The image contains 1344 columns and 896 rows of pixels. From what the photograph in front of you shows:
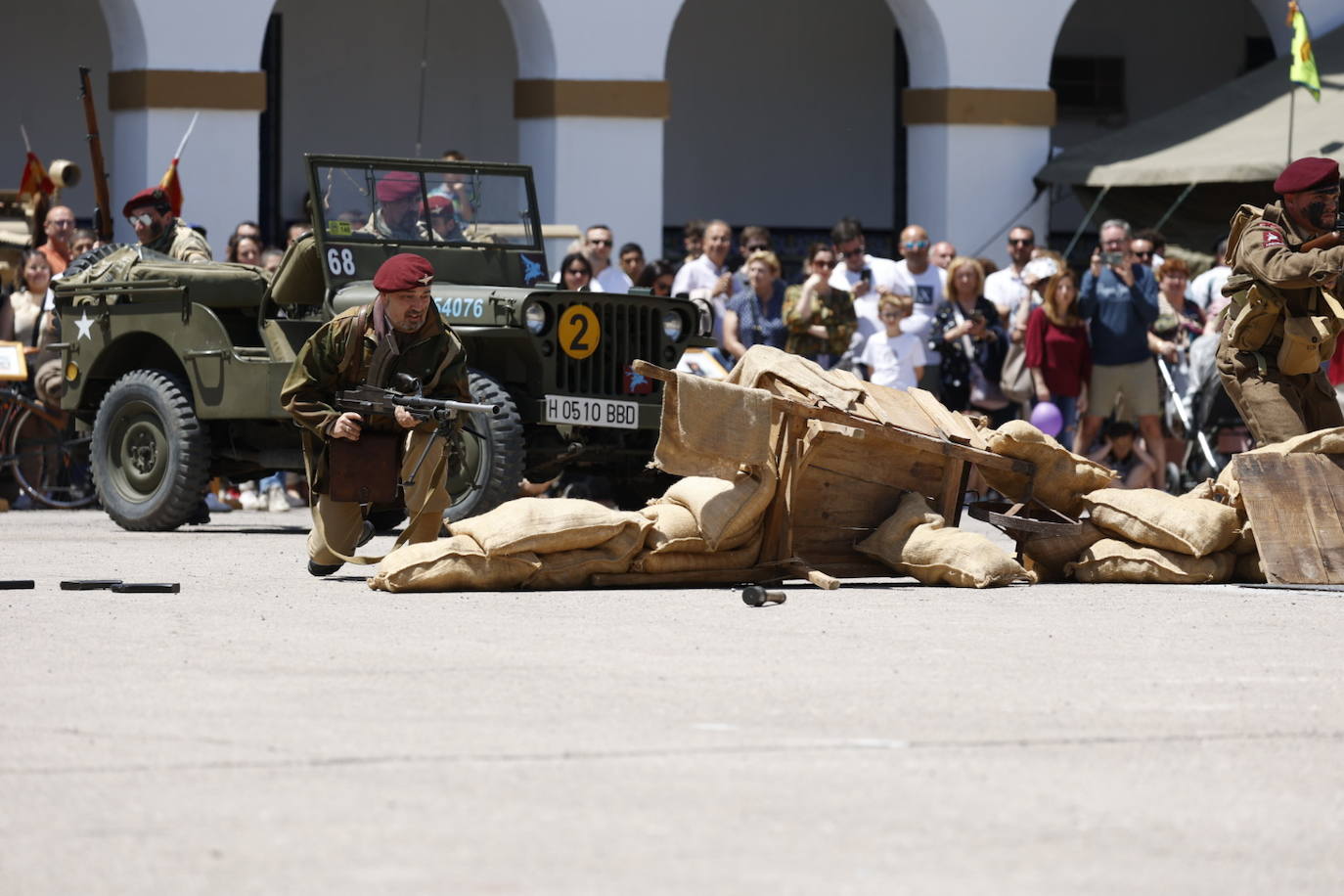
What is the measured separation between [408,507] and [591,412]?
2.79 metres

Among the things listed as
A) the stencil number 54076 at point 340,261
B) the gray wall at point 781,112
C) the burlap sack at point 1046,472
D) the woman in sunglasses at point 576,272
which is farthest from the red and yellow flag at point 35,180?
the burlap sack at point 1046,472

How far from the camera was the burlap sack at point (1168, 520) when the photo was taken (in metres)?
10.8

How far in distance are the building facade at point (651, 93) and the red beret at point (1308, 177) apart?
10488 mm

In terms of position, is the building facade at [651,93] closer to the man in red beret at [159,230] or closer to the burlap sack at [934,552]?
the man in red beret at [159,230]

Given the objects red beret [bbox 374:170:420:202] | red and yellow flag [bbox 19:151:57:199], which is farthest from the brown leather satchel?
red and yellow flag [bbox 19:151:57:199]

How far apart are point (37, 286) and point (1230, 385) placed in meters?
8.72

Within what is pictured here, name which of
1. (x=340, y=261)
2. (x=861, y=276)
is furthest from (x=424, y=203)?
(x=861, y=276)

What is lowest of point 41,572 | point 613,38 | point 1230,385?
point 41,572

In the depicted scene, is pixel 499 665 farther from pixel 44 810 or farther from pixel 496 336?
pixel 496 336

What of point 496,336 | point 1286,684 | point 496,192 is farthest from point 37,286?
point 1286,684

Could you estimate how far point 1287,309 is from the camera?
1117 cm

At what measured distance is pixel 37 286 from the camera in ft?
56.2

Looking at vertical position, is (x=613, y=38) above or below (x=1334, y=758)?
above

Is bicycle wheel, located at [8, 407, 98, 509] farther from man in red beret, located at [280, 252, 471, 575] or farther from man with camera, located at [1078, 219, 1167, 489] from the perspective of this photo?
man with camera, located at [1078, 219, 1167, 489]
